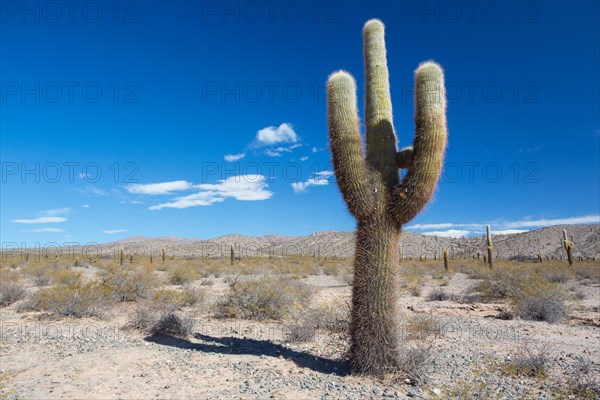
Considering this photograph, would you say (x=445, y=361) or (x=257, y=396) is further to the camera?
(x=445, y=361)

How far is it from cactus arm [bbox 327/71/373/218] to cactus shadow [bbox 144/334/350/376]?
2.53 meters

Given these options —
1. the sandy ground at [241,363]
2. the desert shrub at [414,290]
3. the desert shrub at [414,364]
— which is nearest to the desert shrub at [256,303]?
the sandy ground at [241,363]

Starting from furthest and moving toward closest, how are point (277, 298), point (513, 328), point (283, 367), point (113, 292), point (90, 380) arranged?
point (113, 292)
point (277, 298)
point (513, 328)
point (283, 367)
point (90, 380)

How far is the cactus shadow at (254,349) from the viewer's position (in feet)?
23.4

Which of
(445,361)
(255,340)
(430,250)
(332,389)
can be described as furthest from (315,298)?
(430,250)

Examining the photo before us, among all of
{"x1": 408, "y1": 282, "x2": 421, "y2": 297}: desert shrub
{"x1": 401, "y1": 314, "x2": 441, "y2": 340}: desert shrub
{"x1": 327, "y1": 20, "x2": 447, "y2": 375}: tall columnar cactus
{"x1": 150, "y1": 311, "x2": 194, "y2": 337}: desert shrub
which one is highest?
{"x1": 327, "y1": 20, "x2": 447, "y2": 375}: tall columnar cactus

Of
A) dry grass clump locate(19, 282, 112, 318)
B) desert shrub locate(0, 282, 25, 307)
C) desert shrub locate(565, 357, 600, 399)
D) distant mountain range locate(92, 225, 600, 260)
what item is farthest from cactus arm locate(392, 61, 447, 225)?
distant mountain range locate(92, 225, 600, 260)

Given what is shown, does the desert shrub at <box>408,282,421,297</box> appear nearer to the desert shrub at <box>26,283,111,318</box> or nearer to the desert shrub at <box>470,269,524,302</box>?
the desert shrub at <box>470,269,524,302</box>

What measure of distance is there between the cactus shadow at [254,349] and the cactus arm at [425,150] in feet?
8.70

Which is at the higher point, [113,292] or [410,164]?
[410,164]

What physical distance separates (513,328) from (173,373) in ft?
27.3

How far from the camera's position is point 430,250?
247 feet

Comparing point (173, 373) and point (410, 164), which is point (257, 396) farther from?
point (410, 164)

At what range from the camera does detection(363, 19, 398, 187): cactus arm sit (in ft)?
22.5
